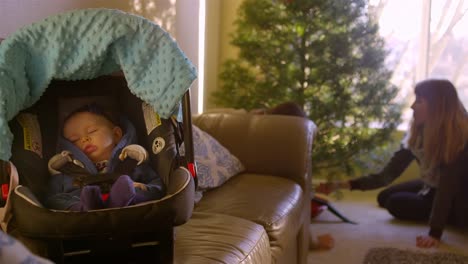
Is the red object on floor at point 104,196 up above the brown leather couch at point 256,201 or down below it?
above

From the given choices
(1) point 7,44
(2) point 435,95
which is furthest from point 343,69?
(1) point 7,44

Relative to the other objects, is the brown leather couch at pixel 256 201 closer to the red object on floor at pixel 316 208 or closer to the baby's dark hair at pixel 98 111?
the baby's dark hair at pixel 98 111

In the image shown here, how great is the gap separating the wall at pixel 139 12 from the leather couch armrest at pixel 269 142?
0.77m

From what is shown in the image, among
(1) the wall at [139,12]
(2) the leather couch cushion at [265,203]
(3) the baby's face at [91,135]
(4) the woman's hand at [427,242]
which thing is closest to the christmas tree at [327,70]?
(1) the wall at [139,12]

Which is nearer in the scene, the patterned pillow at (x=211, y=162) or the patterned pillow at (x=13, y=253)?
the patterned pillow at (x=13, y=253)

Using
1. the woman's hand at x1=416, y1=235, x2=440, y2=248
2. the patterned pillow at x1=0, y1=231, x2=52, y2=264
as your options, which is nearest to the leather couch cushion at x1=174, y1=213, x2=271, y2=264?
the patterned pillow at x1=0, y1=231, x2=52, y2=264

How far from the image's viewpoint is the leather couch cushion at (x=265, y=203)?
1682mm

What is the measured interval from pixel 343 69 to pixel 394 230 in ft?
3.32

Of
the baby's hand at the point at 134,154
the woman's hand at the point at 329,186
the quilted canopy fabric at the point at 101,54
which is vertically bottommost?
the woman's hand at the point at 329,186

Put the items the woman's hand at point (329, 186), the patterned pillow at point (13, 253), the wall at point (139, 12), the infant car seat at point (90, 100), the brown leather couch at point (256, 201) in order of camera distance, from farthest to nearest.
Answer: the woman's hand at point (329, 186), the wall at point (139, 12), the brown leather couch at point (256, 201), the infant car seat at point (90, 100), the patterned pillow at point (13, 253)

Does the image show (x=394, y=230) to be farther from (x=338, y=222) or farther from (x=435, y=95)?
(x=435, y=95)

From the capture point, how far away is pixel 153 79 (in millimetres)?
1357

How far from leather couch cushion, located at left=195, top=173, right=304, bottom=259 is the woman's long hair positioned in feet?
3.47

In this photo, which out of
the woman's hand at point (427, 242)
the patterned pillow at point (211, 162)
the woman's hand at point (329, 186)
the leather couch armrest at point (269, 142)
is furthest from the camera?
the woman's hand at point (329, 186)
